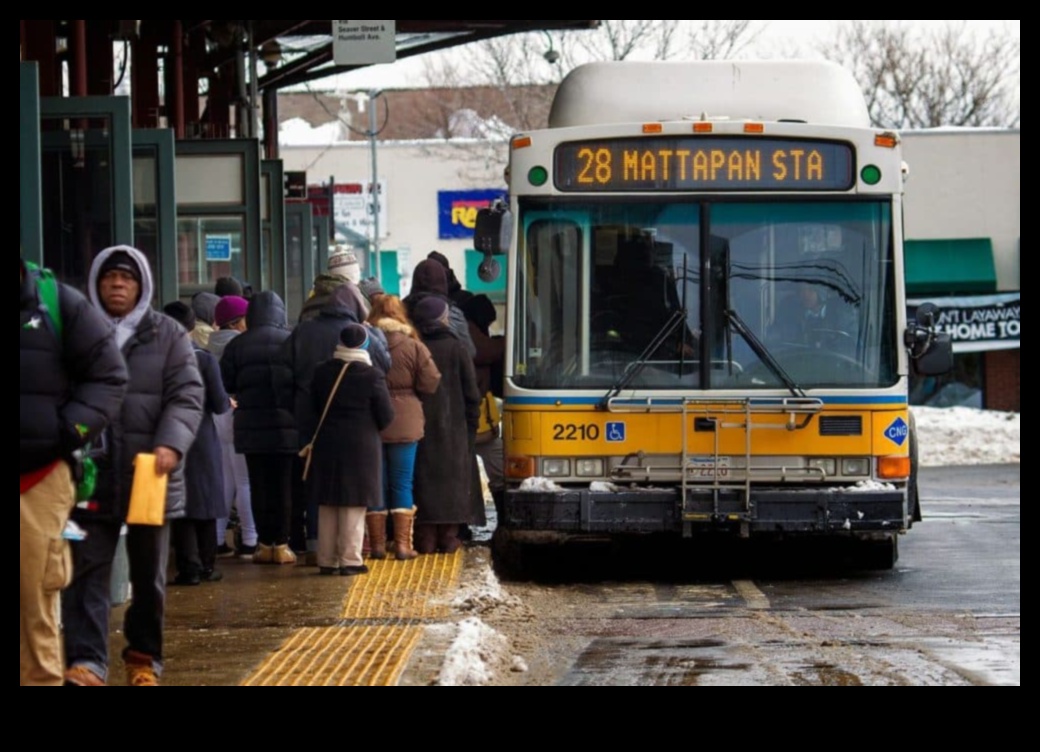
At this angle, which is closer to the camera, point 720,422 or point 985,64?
point 720,422

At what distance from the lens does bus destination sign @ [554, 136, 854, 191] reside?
12.7 m

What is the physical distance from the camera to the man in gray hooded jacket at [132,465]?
7.78 meters

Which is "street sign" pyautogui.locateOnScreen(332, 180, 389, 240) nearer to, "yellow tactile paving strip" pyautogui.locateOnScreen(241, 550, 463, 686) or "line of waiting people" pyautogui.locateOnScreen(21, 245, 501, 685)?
"line of waiting people" pyautogui.locateOnScreen(21, 245, 501, 685)

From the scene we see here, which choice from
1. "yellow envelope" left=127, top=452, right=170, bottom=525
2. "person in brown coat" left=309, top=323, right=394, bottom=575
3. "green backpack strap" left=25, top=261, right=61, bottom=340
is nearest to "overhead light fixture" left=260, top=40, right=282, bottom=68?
"person in brown coat" left=309, top=323, right=394, bottom=575

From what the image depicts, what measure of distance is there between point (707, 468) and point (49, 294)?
609cm

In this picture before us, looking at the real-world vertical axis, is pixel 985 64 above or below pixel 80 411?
above

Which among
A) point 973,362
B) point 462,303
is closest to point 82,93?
point 462,303

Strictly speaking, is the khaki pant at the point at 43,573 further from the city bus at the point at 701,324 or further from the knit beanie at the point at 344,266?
the knit beanie at the point at 344,266

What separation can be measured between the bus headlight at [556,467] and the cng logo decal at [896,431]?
2091 millimetres

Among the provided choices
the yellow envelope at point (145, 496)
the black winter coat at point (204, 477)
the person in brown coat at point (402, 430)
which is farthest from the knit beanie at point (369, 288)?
the yellow envelope at point (145, 496)
